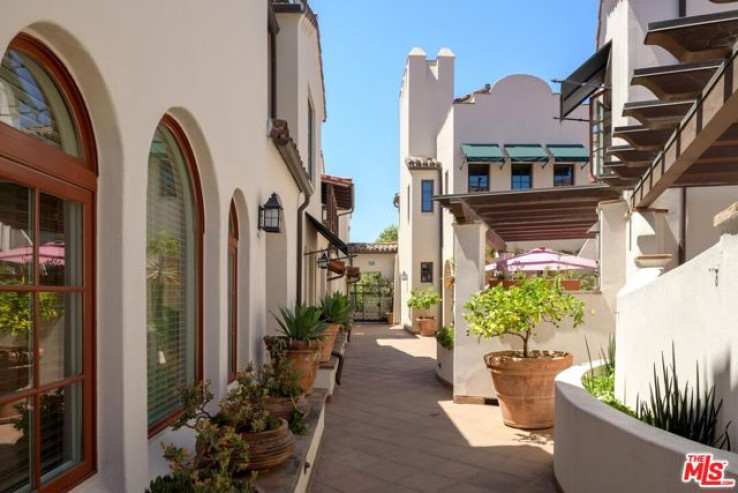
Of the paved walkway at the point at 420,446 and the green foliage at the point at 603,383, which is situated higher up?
the green foliage at the point at 603,383

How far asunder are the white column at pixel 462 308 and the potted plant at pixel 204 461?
554 cm

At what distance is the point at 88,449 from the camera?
2.64 metres

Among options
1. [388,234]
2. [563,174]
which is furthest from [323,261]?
[388,234]

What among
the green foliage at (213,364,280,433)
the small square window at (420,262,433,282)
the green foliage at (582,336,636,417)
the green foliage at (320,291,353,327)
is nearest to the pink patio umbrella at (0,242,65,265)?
the green foliage at (213,364,280,433)

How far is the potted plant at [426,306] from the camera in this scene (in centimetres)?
1991

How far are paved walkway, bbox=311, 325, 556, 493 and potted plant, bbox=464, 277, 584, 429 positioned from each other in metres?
0.29

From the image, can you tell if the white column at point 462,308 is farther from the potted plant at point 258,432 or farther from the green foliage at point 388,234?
the green foliage at point 388,234

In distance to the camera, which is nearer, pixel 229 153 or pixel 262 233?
pixel 229 153

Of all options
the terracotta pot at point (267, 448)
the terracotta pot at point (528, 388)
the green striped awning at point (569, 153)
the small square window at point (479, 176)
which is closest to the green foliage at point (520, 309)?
the terracotta pot at point (528, 388)

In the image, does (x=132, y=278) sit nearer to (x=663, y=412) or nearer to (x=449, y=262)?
(x=663, y=412)

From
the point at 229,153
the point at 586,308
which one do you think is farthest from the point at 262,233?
the point at 586,308

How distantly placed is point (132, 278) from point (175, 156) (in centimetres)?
143

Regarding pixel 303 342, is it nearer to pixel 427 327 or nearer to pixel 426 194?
pixel 427 327

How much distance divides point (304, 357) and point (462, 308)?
10.4ft
